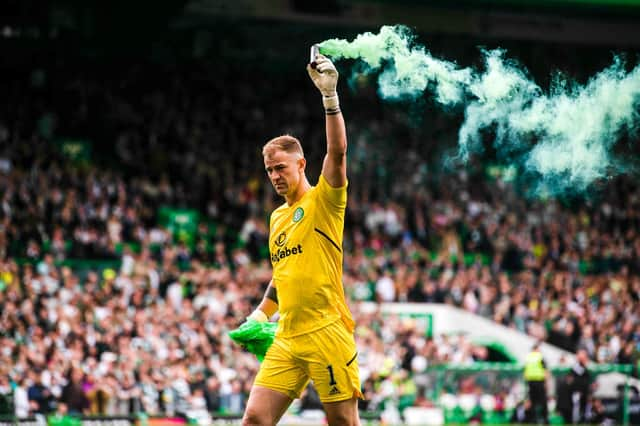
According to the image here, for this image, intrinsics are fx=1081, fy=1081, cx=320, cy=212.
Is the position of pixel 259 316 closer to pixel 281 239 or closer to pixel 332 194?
pixel 281 239

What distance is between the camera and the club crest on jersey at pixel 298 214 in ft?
23.7

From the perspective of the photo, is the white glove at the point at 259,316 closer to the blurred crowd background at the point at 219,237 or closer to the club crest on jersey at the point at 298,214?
the club crest on jersey at the point at 298,214

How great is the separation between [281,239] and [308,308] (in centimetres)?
51

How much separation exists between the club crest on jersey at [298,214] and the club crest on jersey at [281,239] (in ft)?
0.49

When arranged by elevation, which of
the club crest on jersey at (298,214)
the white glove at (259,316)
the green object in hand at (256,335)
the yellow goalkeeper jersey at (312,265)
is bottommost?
the green object in hand at (256,335)

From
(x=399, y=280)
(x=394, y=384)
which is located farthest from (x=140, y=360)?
(x=399, y=280)

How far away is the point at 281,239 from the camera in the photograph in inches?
290

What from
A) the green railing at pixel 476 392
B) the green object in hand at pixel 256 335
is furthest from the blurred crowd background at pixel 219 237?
the green object in hand at pixel 256 335

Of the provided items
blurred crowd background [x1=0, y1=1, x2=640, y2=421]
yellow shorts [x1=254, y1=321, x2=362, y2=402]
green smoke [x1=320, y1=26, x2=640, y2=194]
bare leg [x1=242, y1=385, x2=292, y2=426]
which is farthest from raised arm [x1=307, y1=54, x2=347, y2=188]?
blurred crowd background [x1=0, y1=1, x2=640, y2=421]

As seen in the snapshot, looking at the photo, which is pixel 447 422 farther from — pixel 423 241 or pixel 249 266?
pixel 423 241

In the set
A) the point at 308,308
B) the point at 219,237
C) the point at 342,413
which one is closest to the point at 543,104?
the point at 308,308

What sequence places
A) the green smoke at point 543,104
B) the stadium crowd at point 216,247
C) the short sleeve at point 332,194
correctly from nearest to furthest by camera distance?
the short sleeve at point 332,194, the green smoke at point 543,104, the stadium crowd at point 216,247

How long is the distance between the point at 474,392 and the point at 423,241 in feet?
25.6

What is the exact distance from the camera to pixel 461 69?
8477mm
